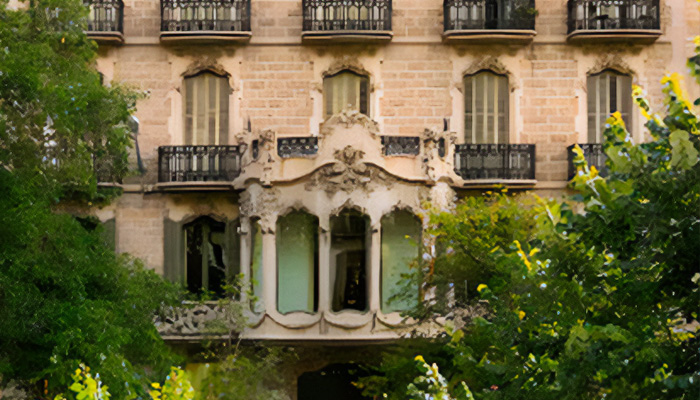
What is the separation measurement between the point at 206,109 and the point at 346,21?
407 centimetres

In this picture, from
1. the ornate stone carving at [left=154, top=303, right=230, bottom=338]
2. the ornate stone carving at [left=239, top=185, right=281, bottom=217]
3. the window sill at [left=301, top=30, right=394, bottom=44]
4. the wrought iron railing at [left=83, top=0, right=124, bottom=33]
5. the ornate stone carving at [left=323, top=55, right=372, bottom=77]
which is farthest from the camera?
the ornate stone carving at [left=323, top=55, right=372, bottom=77]

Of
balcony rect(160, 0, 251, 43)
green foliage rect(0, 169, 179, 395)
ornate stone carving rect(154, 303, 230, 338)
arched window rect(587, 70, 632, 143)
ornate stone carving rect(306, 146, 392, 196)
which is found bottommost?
ornate stone carving rect(154, 303, 230, 338)

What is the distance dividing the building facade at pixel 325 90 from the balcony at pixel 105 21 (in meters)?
0.04

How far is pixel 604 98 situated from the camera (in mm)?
38500

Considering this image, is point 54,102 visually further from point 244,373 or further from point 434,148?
point 434,148

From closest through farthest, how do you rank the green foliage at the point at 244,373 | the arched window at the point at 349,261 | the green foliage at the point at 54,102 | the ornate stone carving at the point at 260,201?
the green foliage at the point at 54,102, the green foliage at the point at 244,373, the arched window at the point at 349,261, the ornate stone carving at the point at 260,201

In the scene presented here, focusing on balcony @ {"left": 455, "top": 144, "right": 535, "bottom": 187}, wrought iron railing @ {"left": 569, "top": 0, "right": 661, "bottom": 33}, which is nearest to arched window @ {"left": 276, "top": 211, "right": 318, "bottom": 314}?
balcony @ {"left": 455, "top": 144, "right": 535, "bottom": 187}

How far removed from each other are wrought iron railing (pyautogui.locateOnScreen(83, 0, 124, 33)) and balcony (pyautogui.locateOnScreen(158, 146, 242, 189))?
324 centimetres

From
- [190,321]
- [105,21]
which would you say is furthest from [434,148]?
[105,21]

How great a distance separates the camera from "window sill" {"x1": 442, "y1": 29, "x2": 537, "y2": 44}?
1479 inches

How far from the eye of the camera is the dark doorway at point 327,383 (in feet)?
122

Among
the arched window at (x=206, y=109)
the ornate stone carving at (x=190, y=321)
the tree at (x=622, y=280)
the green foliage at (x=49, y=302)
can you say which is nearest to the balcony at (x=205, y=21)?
the arched window at (x=206, y=109)

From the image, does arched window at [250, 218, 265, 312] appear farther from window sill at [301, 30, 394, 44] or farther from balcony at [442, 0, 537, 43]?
balcony at [442, 0, 537, 43]

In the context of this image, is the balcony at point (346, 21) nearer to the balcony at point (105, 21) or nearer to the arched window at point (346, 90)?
the arched window at point (346, 90)
